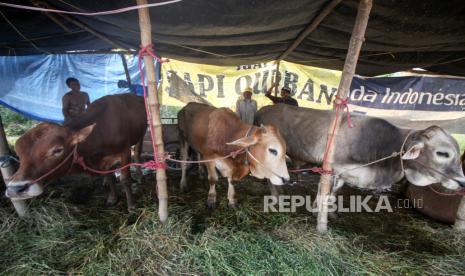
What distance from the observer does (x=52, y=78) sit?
7590 millimetres

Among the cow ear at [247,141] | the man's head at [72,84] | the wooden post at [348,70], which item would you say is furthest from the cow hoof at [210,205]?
the man's head at [72,84]

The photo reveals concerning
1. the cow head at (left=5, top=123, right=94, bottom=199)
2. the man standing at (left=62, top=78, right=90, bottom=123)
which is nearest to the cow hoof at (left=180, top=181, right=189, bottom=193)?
the cow head at (left=5, top=123, right=94, bottom=199)

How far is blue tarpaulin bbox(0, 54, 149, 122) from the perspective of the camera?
736 cm

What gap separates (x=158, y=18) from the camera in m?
3.49

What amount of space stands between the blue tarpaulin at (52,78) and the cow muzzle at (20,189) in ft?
17.8

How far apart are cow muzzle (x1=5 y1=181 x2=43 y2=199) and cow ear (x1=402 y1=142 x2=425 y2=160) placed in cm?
436

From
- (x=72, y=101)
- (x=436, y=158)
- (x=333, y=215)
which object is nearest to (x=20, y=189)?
(x=333, y=215)

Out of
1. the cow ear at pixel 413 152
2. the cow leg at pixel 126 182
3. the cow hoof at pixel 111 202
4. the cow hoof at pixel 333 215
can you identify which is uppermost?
the cow ear at pixel 413 152

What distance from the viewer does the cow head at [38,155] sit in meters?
2.73

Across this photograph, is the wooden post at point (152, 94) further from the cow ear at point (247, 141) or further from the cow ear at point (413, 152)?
the cow ear at point (413, 152)

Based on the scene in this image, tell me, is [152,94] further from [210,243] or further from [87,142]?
[210,243]

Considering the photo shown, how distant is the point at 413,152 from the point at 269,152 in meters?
1.86

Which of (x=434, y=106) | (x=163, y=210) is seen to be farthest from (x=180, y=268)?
(x=434, y=106)

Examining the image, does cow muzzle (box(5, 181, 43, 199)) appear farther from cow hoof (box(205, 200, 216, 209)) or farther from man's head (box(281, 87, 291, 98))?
man's head (box(281, 87, 291, 98))
